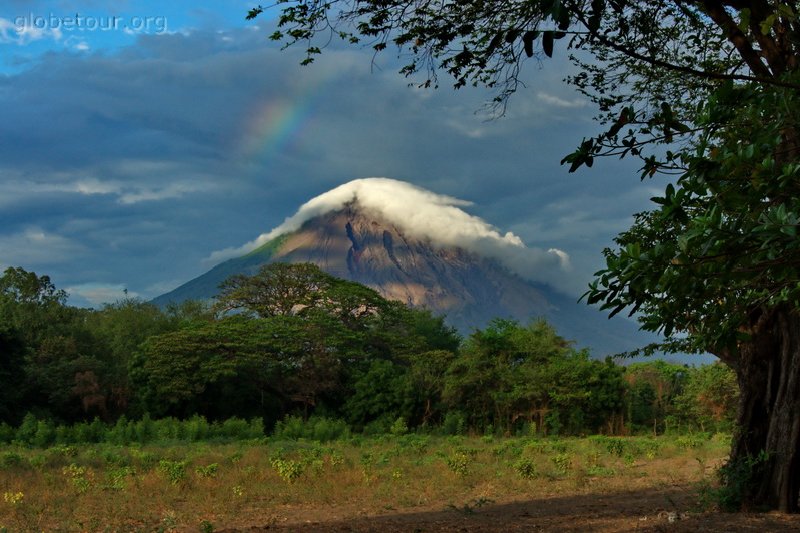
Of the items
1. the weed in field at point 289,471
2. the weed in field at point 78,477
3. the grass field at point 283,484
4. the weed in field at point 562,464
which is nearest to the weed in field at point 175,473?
the grass field at point 283,484

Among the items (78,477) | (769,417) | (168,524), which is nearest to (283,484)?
(78,477)

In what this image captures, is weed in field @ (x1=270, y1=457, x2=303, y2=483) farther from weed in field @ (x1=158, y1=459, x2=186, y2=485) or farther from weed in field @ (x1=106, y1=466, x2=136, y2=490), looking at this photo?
weed in field @ (x1=106, y1=466, x2=136, y2=490)

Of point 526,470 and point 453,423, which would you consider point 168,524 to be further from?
point 453,423

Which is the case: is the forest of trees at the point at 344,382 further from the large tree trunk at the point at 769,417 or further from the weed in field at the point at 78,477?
the large tree trunk at the point at 769,417

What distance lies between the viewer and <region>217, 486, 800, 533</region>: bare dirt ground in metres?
8.07

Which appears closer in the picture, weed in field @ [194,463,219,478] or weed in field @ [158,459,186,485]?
weed in field @ [158,459,186,485]

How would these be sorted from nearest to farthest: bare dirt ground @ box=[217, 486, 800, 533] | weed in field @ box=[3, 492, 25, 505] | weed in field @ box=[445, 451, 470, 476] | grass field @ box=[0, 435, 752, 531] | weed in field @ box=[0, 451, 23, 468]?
bare dirt ground @ box=[217, 486, 800, 533] → grass field @ box=[0, 435, 752, 531] → weed in field @ box=[3, 492, 25, 505] → weed in field @ box=[445, 451, 470, 476] → weed in field @ box=[0, 451, 23, 468]

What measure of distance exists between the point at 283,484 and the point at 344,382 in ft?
74.1

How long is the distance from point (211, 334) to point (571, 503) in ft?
82.2

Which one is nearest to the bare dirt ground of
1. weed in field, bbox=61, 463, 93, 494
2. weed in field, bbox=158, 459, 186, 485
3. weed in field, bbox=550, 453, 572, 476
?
weed in field, bbox=158, 459, 186, 485

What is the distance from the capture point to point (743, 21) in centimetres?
369

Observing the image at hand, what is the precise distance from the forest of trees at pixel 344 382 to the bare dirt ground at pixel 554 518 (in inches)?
697

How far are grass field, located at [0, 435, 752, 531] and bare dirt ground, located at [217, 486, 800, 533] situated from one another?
0.14 meters

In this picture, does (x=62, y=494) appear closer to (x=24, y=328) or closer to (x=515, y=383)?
(x=515, y=383)
